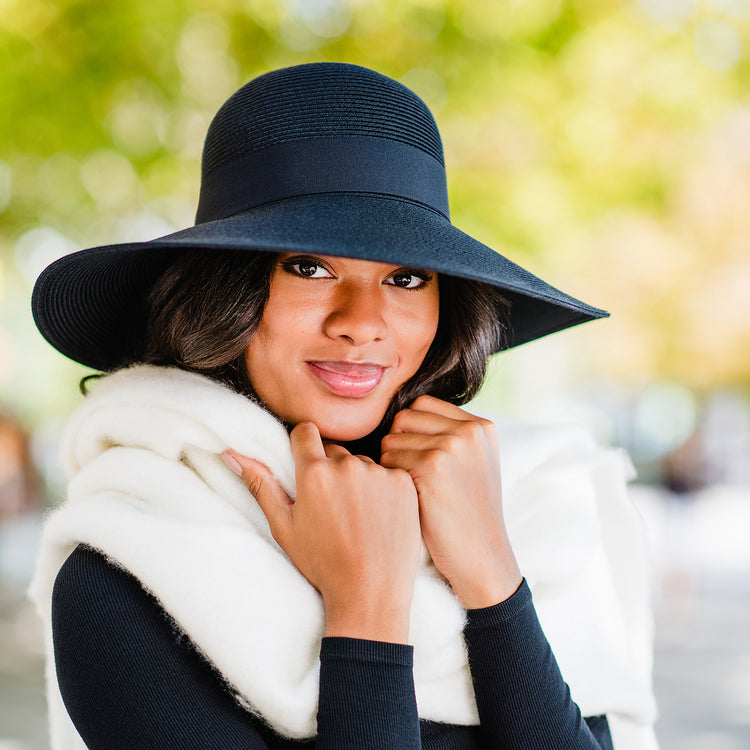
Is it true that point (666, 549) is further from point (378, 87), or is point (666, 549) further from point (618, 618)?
point (378, 87)

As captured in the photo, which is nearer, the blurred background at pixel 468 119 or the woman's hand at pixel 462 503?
the woman's hand at pixel 462 503

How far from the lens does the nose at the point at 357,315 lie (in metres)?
1.40

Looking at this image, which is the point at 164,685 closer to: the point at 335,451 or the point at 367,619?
the point at 367,619

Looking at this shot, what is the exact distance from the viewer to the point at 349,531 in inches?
50.6

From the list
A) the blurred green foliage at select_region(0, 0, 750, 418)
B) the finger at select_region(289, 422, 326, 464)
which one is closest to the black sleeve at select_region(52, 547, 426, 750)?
the finger at select_region(289, 422, 326, 464)

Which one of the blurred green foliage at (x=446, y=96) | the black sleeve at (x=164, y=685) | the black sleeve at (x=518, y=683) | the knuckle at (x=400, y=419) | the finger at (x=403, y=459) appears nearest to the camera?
the black sleeve at (x=164, y=685)

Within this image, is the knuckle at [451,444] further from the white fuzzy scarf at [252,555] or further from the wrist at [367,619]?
the wrist at [367,619]

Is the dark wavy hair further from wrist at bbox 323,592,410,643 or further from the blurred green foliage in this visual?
the blurred green foliage

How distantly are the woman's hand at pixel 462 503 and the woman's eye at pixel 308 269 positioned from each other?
35cm

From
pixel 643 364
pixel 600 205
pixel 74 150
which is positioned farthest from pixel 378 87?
pixel 643 364

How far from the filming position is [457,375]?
1.81m

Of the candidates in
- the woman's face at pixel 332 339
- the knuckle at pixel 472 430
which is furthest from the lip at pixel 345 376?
the knuckle at pixel 472 430

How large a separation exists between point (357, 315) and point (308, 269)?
0.13 meters

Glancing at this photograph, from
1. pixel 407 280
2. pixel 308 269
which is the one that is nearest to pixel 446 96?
pixel 407 280
